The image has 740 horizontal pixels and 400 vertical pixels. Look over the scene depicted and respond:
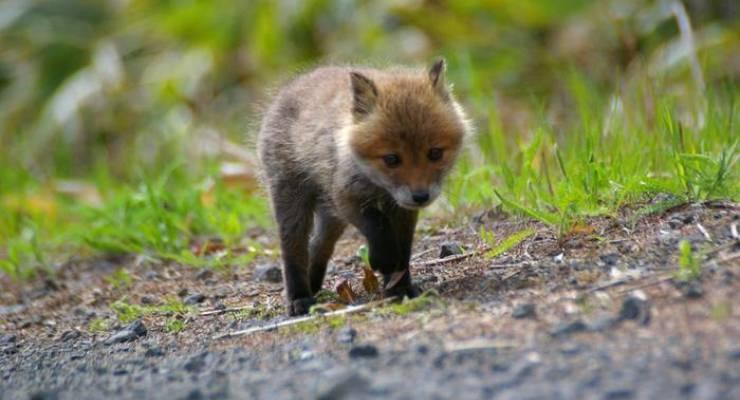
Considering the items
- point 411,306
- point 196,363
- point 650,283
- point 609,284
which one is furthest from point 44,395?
point 650,283

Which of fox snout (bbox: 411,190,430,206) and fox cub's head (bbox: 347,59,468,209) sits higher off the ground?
fox cub's head (bbox: 347,59,468,209)

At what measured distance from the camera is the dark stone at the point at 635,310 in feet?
11.6

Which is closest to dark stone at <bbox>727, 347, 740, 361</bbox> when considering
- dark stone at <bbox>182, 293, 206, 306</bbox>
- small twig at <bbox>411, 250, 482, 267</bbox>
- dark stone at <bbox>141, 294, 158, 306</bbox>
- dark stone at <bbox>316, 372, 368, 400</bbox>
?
dark stone at <bbox>316, 372, 368, 400</bbox>

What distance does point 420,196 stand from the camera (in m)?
4.60

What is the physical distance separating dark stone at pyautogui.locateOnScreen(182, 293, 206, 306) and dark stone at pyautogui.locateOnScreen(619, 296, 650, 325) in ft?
8.77

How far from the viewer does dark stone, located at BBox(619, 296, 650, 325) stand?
3.54 m

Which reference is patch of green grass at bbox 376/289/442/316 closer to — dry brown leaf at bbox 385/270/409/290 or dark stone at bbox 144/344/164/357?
dry brown leaf at bbox 385/270/409/290

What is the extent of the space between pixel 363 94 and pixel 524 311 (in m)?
1.52

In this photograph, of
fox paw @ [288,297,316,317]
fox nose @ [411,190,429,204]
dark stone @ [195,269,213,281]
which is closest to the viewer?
fox nose @ [411,190,429,204]

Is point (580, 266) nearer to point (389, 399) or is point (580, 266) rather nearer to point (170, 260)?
point (389, 399)

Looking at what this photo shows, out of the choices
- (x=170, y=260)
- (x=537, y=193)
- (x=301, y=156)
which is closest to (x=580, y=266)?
(x=537, y=193)

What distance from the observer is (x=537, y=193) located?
18.1ft

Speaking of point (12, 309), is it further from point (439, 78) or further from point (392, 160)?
point (439, 78)

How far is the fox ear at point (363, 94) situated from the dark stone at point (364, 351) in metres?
1.50
